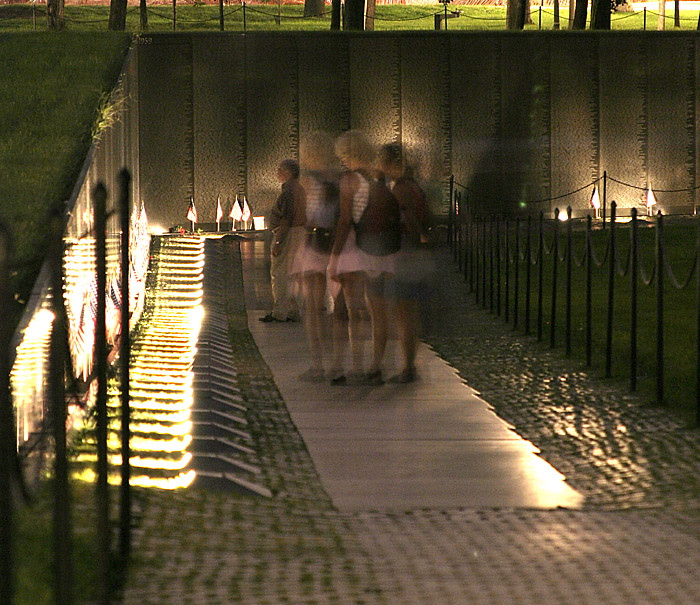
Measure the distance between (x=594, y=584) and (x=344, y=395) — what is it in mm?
4679

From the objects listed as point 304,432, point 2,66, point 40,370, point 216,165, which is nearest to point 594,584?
point 40,370

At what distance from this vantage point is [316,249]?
1065cm

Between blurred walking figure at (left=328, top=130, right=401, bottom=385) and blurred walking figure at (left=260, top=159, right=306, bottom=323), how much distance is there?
7.71 feet

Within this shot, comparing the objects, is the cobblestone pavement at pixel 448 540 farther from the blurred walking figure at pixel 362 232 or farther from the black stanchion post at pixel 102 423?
the blurred walking figure at pixel 362 232

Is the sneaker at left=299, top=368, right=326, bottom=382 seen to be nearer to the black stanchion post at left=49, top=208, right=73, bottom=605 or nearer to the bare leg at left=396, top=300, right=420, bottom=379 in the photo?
the bare leg at left=396, top=300, right=420, bottom=379

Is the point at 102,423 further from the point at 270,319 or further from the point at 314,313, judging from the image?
the point at 270,319

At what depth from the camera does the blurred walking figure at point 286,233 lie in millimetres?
12867

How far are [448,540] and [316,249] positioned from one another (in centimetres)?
504

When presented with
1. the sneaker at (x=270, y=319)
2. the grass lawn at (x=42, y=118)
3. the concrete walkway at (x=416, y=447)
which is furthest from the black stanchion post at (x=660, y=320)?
the sneaker at (x=270, y=319)

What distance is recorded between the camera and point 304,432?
836 cm

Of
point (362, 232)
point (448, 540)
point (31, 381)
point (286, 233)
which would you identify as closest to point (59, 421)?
point (31, 381)

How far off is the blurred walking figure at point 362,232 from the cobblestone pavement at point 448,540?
170 centimetres

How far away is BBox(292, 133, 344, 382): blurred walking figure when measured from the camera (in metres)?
10.3

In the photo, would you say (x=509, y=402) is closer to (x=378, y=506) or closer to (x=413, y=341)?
(x=413, y=341)
